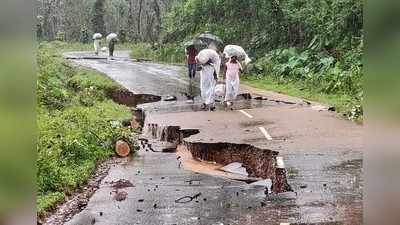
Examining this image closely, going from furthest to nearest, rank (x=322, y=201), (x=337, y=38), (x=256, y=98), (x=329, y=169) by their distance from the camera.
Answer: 1. (x=337, y=38)
2. (x=256, y=98)
3. (x=329, y=169)
4. (x=322, y=201)

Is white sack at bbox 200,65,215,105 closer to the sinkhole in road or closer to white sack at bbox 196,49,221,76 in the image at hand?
white sack at bbox 196,49,221,76

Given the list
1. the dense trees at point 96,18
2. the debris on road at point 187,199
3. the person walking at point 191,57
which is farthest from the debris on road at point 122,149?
the dense trees at point 96,18

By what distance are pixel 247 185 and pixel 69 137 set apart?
9.08 feet

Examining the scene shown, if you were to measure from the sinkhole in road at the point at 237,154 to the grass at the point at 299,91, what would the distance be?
11.8 ft

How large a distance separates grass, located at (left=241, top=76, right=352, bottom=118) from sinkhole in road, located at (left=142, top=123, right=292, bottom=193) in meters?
3.61

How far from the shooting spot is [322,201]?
604 centimetres

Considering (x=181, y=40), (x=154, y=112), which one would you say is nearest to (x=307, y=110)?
(x=154, y=112)

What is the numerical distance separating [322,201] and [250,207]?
740mm

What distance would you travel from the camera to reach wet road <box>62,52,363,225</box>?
5793 millimetres

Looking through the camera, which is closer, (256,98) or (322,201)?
(322,201)

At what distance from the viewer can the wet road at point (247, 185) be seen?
19.0 feet

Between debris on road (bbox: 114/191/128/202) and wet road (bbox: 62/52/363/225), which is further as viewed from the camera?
debris on road (bbox: 114/191/128/202)

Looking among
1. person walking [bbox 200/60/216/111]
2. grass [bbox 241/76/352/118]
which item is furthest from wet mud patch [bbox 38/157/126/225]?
grass [bbox 241/76/352/118]
